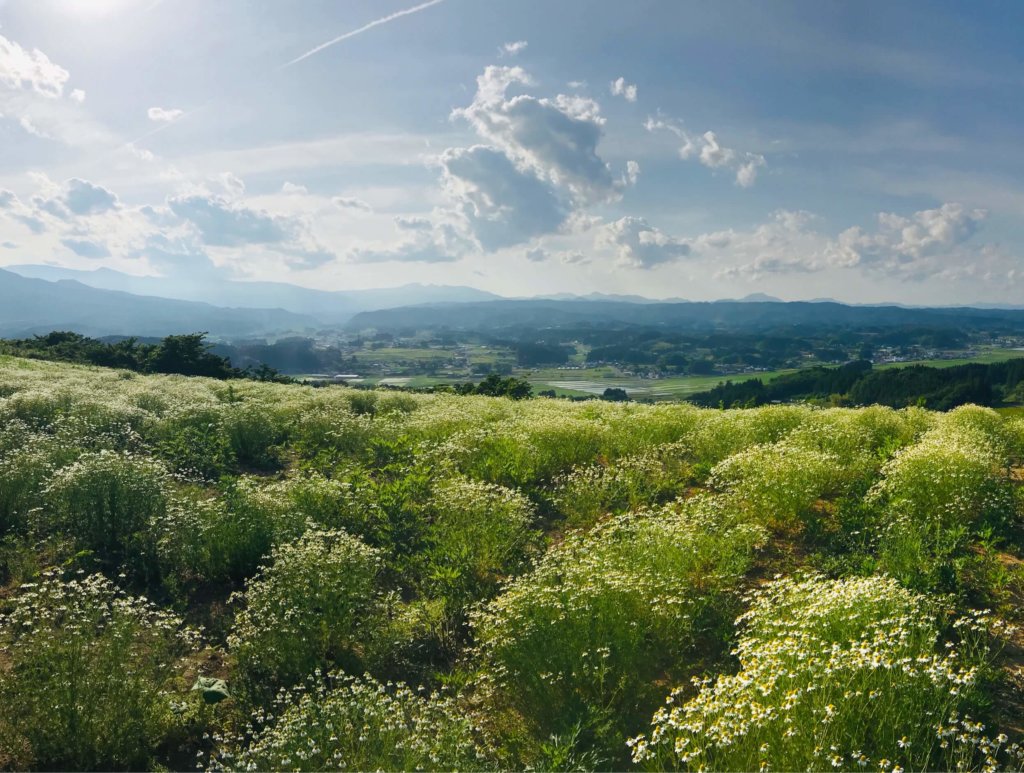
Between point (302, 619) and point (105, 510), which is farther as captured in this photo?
point (105, 510)

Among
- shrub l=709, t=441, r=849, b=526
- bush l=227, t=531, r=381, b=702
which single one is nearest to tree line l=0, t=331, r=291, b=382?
bush l=227, t=531, r=381, b=702

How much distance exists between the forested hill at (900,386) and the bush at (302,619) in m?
69.9

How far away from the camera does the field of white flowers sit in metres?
5.04

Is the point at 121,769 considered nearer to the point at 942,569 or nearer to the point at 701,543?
the point at 701,543

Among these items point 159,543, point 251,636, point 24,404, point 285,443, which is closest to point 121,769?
point 251,636

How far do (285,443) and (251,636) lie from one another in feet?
36.9

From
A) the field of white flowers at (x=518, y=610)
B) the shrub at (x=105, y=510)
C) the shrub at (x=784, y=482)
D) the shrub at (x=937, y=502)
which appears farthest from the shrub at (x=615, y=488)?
the shrub at (x=105, y=510)

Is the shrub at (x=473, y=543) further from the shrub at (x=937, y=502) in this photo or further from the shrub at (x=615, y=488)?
the shrub at (x=937, y=502)

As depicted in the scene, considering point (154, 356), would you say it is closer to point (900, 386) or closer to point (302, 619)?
point (302, 619)

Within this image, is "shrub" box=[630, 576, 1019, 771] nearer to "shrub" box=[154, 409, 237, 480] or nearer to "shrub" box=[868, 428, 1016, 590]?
"shrub" box=[868, 428, 1016, 590]

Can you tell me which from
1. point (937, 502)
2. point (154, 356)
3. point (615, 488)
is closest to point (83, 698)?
point (615, 488)

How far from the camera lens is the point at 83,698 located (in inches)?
223

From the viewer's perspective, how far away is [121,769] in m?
5.56

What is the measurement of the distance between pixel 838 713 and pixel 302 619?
600cm
